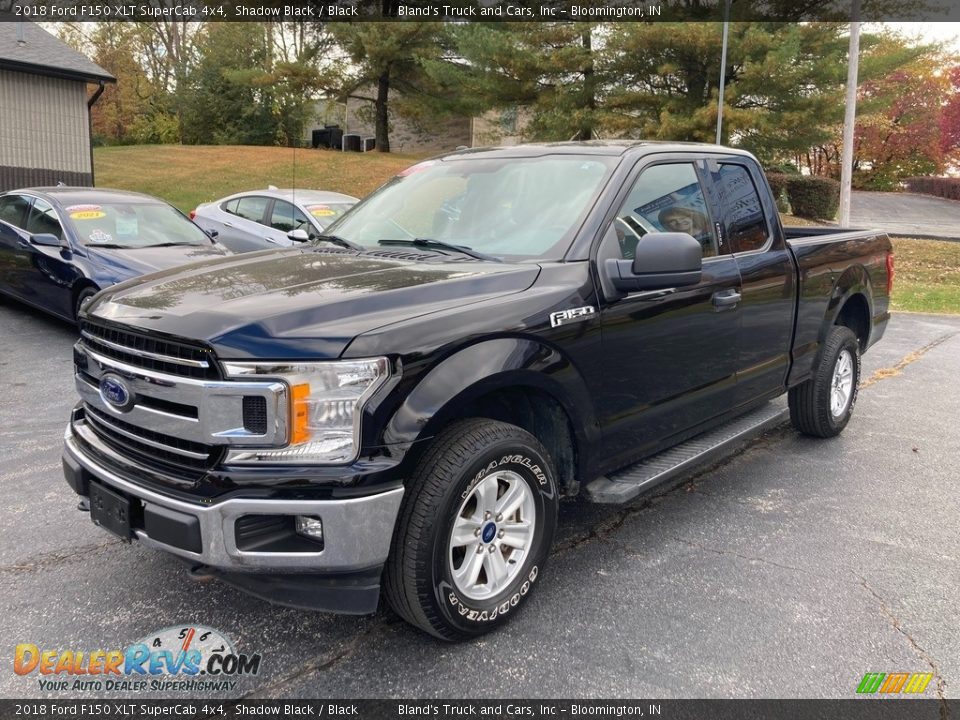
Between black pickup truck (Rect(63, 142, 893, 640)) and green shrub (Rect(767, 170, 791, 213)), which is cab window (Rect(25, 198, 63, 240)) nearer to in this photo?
black pickup truck (Rect(63, 142, 893, 640))

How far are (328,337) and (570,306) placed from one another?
1.11 metres

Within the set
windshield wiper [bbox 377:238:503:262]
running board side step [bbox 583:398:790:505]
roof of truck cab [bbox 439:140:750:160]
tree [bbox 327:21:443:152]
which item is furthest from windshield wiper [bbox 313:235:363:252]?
tree [bbox 327:21:443:152]

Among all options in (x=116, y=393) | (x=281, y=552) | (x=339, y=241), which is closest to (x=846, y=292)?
(x=339, y=241)

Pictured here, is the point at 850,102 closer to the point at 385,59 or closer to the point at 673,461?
the point at 673,461

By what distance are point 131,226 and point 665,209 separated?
668cm

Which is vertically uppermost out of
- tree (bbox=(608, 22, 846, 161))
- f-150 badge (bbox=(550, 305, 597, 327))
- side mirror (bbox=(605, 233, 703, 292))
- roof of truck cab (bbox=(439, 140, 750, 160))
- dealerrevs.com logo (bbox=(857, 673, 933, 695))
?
tree (bbox=(608, 22, 846, 161))

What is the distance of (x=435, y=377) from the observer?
283 cm

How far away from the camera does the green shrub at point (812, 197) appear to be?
24.2 meters

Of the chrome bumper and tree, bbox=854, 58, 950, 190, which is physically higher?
tree, bbox=854, 58, 950, 190

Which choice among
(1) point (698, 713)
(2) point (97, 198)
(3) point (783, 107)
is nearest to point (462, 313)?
(1) point (698, 713)

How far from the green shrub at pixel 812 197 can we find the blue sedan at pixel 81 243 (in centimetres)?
2021

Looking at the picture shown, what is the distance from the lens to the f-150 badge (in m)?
3.25

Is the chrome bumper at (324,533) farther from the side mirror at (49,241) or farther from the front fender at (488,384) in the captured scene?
the side mirror at (49,241)

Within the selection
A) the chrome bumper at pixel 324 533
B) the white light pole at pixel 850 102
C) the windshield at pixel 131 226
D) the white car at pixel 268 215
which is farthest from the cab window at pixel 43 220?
the white light pole at pixel 850 102
